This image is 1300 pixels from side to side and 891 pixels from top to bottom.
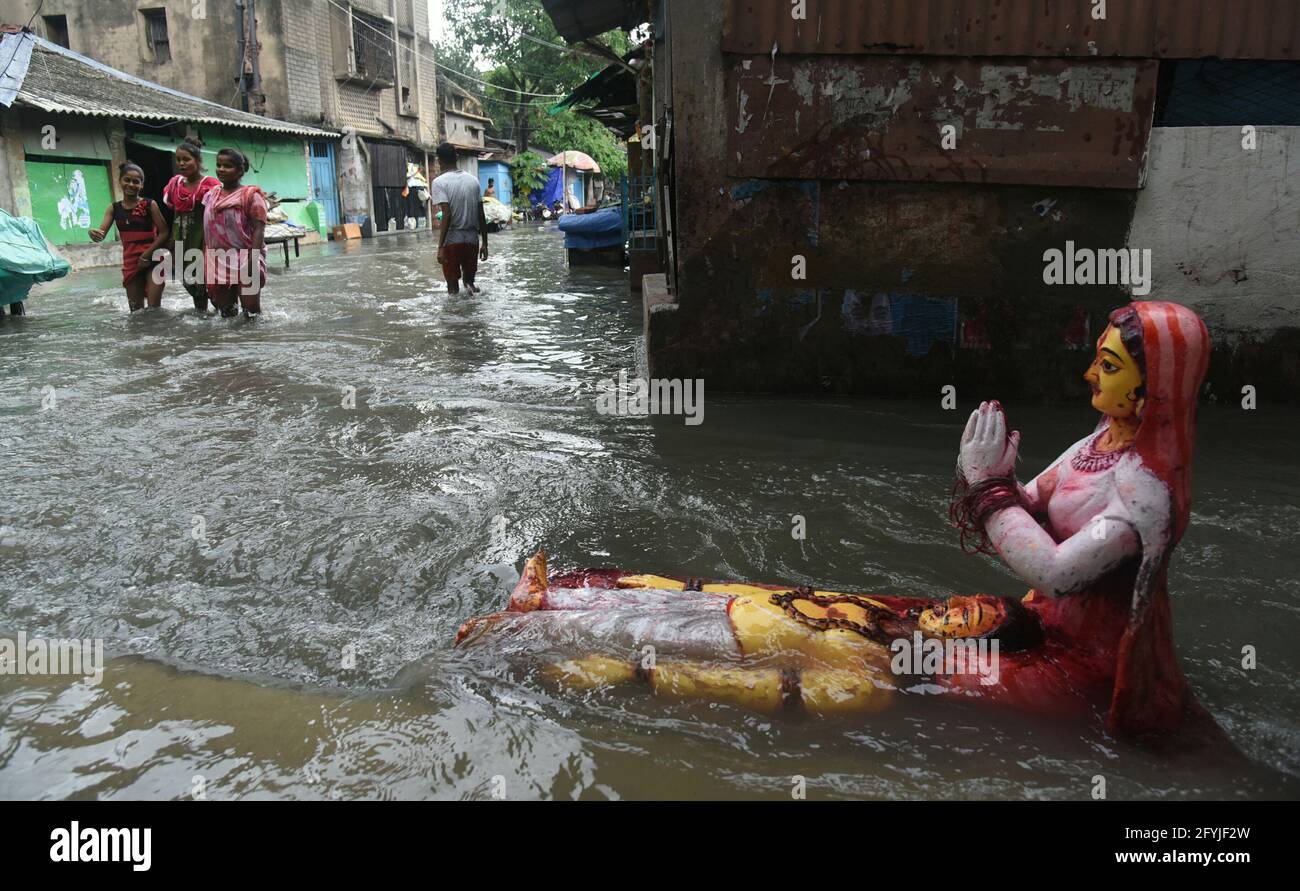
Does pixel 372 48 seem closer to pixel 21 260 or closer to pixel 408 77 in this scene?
pixel 408 77

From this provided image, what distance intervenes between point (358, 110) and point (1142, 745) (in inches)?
1161

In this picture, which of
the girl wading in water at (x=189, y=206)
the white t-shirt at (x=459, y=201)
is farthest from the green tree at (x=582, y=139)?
the girl wading in water at (x=189, y=206)

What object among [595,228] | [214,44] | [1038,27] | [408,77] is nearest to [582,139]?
[408,77]

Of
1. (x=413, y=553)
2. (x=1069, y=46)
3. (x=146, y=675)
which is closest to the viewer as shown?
(x=146, y=675)

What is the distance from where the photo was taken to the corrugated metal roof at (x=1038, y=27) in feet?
18.1

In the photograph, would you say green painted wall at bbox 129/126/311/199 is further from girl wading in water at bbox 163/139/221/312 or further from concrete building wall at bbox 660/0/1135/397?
concrete building wall at bbox 660/0/1135/397

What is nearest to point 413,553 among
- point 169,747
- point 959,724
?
point 169,747

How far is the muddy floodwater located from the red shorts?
12.6 feet

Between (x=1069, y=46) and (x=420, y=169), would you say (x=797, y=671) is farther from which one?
(x=420, y=169)

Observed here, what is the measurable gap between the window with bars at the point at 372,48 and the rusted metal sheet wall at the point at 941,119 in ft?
80.8

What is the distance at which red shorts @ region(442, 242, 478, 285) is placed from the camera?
11602 mm

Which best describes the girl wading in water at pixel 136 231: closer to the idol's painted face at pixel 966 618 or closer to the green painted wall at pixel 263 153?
the idol's painted face at pixel 966 618

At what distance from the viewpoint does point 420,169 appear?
32594 mm

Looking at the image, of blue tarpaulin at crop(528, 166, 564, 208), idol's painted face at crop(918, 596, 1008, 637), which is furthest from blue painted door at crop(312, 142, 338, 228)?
idol's painted face at crop(918, 596, 1008, 637)
